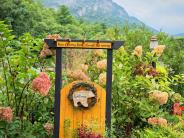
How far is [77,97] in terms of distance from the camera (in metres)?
6.08

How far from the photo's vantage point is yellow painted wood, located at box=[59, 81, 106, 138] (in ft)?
20.1

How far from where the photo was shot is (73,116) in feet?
20.2

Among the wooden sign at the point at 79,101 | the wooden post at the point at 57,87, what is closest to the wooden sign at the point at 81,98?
the wooden sign at the point at 79,101

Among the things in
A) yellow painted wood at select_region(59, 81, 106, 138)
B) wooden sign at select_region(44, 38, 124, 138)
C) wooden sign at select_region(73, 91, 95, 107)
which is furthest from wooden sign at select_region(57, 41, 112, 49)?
wooden sign at select_region(73, 91, 95, 107)

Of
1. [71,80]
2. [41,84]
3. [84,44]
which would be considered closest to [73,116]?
[71,80]

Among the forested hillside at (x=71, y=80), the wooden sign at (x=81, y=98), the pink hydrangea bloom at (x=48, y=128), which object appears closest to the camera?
the forested hillside at (x=71, y=80)

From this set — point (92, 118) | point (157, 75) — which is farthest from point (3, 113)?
point (157, 75)

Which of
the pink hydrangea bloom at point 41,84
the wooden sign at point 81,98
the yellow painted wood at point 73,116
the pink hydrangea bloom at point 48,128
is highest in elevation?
the pink hydrangea bloom at point 41,84

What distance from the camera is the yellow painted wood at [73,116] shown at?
241 inches

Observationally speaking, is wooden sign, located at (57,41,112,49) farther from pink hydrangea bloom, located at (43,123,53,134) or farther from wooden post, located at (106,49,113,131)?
pink hydrangea bloom, located at (43,123,53,134)

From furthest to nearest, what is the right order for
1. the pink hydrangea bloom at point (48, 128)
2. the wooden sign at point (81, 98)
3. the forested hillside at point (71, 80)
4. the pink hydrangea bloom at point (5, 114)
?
the pink hydrangea bloom at point (48, 128) → the wooden sign at point (81, 98) → the forested hillside at point (71, 80) → the pink hydrangea bloom at point (5, 114)

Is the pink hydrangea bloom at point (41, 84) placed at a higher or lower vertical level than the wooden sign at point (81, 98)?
higher

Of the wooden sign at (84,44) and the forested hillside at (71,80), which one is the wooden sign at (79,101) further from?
the forested hillside at (71,80)

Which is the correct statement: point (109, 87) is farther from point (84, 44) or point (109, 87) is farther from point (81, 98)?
point (84, 44)
